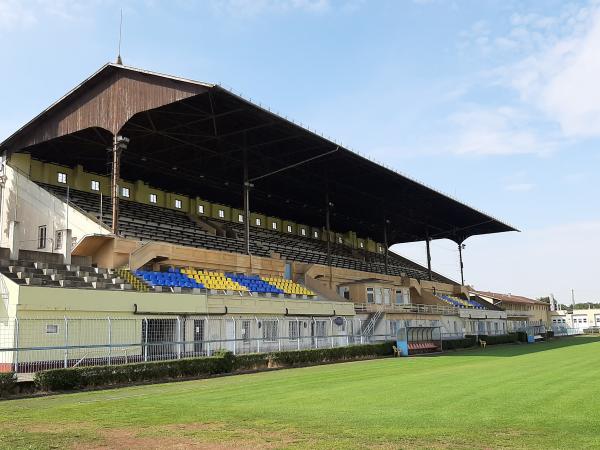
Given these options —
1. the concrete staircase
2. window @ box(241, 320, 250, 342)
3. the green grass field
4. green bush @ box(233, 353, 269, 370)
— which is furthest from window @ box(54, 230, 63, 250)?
the green grass field

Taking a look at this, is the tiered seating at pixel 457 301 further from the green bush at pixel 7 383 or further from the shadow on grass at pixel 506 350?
the green bush at pixel 7 383

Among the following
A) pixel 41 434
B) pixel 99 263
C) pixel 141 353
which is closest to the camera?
pixel 41 434

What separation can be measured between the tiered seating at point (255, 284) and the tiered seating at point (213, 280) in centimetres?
93

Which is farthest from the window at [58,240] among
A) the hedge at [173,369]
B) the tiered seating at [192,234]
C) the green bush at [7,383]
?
the green bush at [7,383]

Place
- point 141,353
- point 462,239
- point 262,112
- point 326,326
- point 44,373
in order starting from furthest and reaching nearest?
point 462,239
point 326,326
point 262,112
point 141,353
point 44,373

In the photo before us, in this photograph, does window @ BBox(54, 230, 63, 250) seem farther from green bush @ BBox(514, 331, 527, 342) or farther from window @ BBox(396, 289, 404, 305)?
green bush @ BBox(514, 331, 527, 342)

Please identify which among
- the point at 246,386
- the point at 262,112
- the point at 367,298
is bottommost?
the point at 246,386

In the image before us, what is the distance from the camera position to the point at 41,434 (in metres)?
10.1

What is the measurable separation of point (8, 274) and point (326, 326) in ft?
69.9

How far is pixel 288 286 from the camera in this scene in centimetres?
4212

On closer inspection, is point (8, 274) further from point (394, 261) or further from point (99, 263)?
point (394, 261)

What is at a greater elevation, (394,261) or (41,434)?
(394,261)

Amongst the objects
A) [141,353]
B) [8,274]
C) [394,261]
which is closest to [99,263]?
[8,274]

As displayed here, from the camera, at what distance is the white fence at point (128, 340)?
20.0 m
